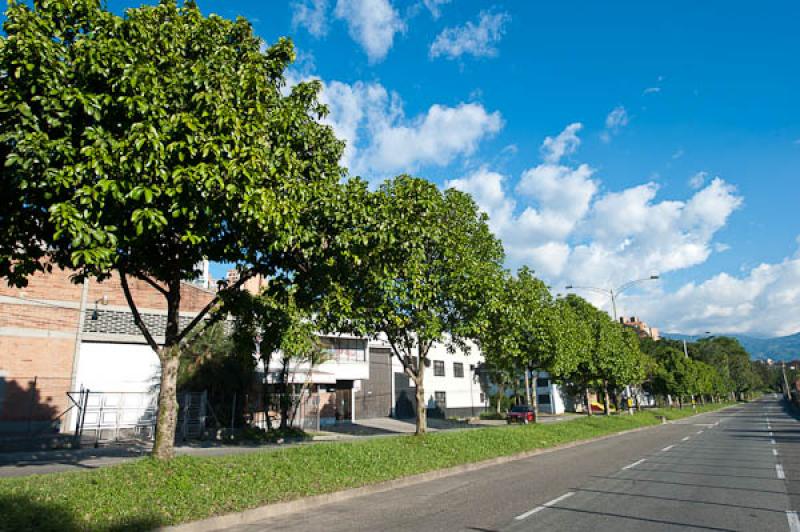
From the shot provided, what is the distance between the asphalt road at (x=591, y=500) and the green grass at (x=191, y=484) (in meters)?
0.76

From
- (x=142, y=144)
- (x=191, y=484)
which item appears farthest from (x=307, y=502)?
(x=142, y=144)

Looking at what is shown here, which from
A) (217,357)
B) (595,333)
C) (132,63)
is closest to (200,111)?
(132,63)

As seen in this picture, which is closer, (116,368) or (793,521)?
(793,521)

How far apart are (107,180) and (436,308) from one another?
1135cm

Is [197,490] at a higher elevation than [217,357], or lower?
lower

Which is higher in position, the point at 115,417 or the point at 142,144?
the point at 142,144

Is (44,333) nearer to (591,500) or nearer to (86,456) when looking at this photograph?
(86,456)

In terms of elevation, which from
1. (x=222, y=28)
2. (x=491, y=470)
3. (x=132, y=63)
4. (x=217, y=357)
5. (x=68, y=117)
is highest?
(x=222, y=28)

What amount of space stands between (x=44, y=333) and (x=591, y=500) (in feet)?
85.5

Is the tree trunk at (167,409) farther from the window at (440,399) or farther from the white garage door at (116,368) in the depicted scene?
the window at (440,399)

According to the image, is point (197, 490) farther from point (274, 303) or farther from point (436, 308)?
point (436, 308)

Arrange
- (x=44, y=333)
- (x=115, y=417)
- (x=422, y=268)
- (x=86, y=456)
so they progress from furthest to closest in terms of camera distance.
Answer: (x=44, y=333)
(x=115, y=417)
(x=86, y=456)
(x=422, y=268)

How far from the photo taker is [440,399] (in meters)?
48.1

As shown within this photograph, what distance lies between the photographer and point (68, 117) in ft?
25.2
